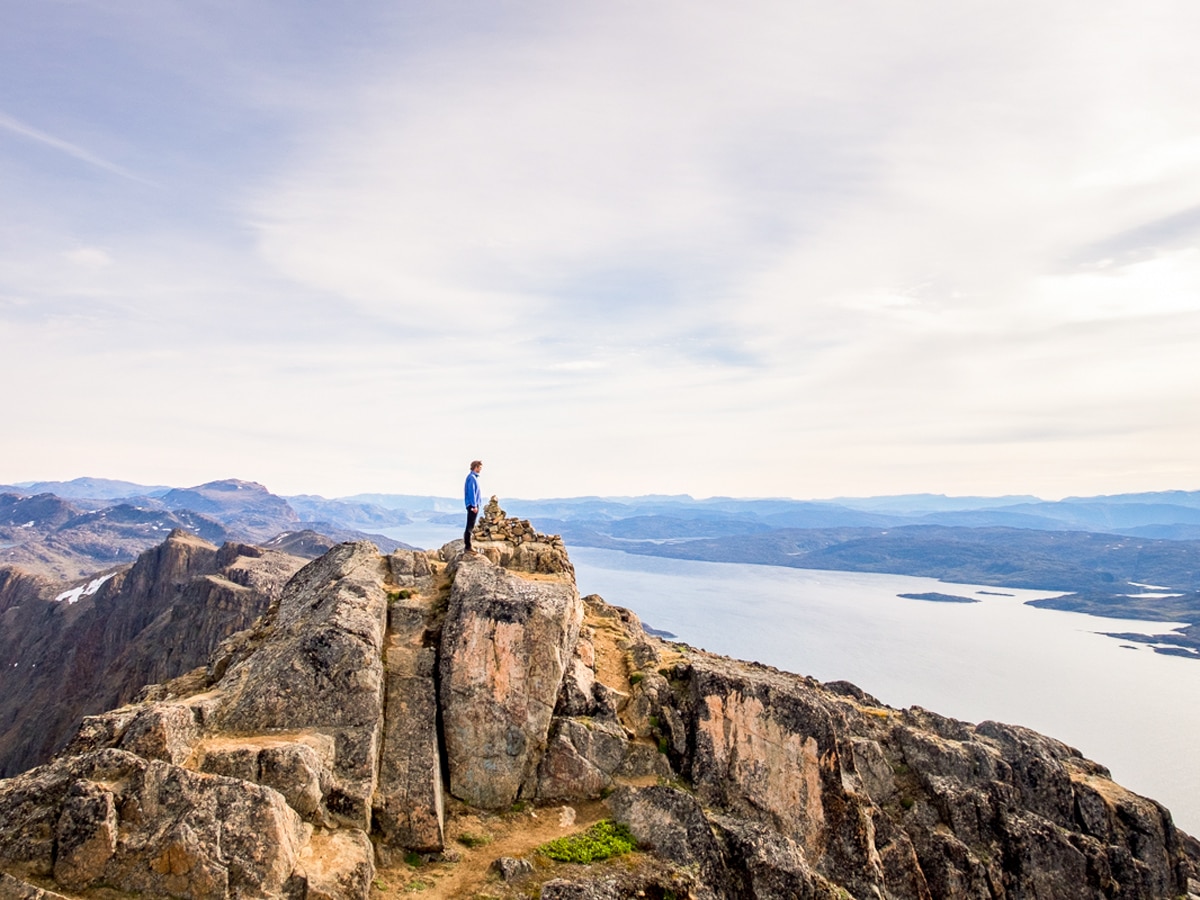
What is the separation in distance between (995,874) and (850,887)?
992 cm

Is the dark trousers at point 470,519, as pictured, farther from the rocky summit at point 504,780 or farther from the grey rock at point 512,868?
the grey rock at point 512,868

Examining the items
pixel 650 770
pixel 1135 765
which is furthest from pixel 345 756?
pixel 1135 765

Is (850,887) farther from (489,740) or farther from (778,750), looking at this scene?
(489,740)

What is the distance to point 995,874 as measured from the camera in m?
26.8

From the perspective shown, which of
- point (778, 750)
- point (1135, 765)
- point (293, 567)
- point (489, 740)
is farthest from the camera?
point (293, 567)

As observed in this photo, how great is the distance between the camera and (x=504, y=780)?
2073 centimetres

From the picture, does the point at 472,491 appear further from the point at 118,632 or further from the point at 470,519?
the point at 118,632

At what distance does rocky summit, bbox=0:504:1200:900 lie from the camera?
1527cm

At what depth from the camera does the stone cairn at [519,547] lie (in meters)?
30.2

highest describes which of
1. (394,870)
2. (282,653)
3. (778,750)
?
(282,653)

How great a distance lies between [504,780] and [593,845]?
10.8 feet

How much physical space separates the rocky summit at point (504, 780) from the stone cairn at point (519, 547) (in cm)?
20

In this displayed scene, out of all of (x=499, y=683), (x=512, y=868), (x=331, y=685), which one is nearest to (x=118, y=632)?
(x=331, y=685)

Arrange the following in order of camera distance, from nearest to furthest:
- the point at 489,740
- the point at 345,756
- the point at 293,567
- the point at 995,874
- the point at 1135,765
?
the point at 345,756
the point at 489,740
the point at 995,874
the point at 1135,765
the point at 293,567
